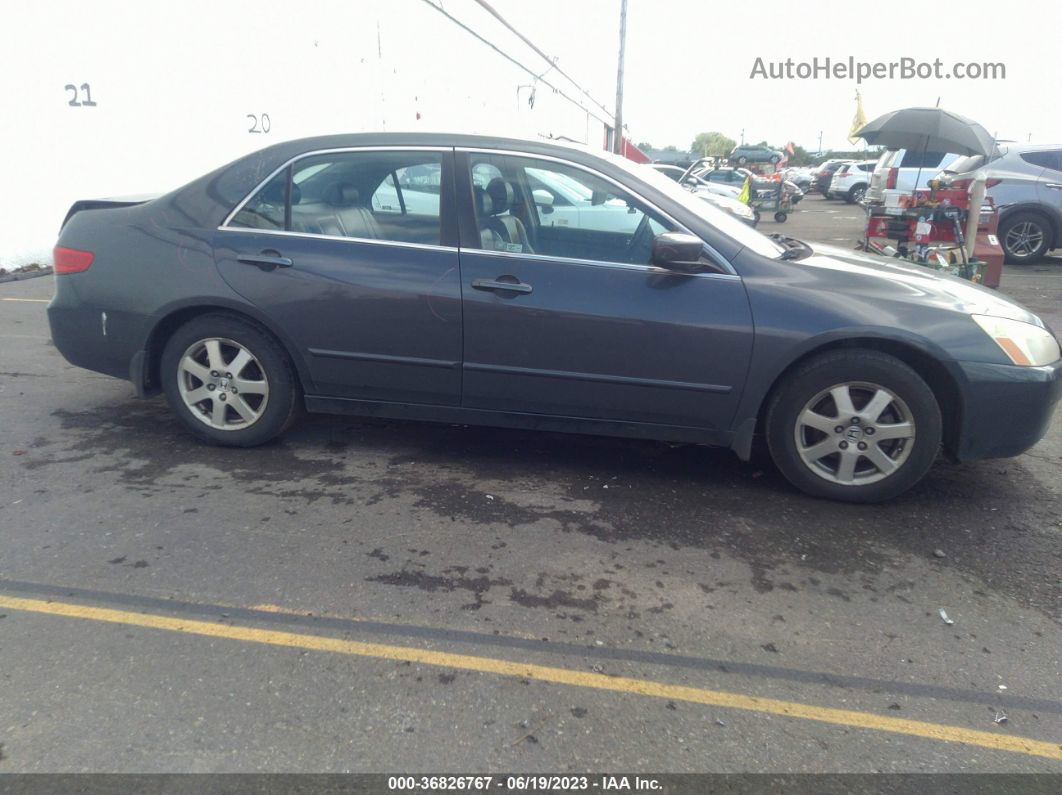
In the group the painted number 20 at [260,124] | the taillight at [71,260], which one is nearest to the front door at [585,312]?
the taillight at [71,260]

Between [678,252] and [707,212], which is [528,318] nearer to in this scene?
[678,252]

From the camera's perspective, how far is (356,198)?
4.40m

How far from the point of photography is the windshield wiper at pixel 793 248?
4.32 m

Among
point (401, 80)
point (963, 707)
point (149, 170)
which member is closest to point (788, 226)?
point (401, 80)

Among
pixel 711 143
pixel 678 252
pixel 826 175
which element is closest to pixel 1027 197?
pixel 678 252

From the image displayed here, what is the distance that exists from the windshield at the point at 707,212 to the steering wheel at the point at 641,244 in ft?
0.66

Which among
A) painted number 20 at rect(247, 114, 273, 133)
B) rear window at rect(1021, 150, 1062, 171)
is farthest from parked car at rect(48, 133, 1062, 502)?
rear window at rect(1021, 150, 1062, 171)

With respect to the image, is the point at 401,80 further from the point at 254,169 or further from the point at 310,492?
the point at 310,492

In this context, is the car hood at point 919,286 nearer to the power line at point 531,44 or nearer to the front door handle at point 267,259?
the front door handle at point 267,259

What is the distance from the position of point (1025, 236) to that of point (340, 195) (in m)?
12.5

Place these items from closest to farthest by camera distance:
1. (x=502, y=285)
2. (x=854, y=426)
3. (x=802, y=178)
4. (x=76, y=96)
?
(x=854, y=426) < (x=502, y=285) < (x=76, y=96) < (x=802, y=178)

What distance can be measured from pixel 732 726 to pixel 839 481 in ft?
6.00

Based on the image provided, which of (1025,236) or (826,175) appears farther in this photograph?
(826,175)

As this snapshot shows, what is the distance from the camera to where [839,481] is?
409 cm
